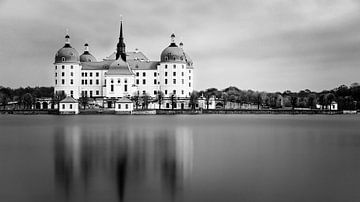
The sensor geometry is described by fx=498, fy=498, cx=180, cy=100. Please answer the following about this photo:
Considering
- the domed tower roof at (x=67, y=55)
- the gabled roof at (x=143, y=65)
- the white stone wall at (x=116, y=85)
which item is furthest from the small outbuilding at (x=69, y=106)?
the gabled roof at (x=143, y=65)

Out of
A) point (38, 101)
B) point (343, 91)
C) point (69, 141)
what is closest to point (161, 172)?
point (69, 141)

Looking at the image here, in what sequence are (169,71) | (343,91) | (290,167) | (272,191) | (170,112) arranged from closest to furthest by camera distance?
(272,191) → (290,167) → (170,112) → (169,71) → (343,91)

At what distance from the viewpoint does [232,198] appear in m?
14.5

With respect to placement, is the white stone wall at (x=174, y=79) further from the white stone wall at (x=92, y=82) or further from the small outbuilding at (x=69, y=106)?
the small outbuilding at (x=69, y=106)

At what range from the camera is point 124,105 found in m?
→ 84.3

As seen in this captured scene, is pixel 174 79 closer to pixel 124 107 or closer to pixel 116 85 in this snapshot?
pixel 116 85

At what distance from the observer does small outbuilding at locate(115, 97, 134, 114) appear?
84.0m

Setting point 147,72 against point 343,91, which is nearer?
point 147,72

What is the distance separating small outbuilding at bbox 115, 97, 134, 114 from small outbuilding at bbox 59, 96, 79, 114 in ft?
22.2

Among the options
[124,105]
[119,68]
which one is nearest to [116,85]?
Result: [119,68]

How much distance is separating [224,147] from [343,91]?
323 ft

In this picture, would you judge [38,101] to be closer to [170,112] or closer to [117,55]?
[117,55]

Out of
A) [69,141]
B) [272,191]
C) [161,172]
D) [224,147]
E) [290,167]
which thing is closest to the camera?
[272,191]

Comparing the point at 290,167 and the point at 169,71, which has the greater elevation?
the point at 169,71
